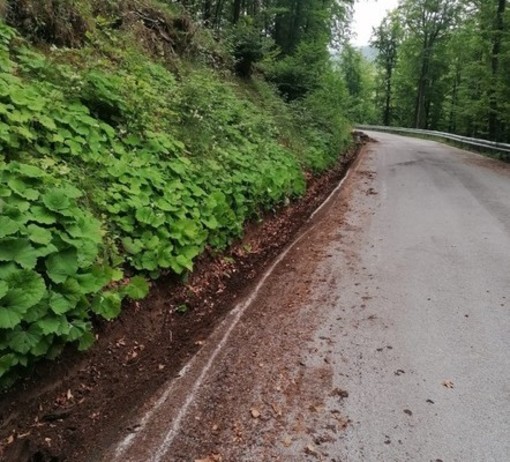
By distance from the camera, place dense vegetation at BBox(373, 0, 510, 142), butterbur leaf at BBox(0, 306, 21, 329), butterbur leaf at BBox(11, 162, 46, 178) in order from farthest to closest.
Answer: dense vegetation at BBox(373, 0, 510, 142)
butterbur leaf at BBox(11, 162, 46, 178)
butterbur leaf at BBox(0, 306, 21, 329)

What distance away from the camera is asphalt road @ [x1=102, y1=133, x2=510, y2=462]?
2527mm

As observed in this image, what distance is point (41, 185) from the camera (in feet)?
10.9

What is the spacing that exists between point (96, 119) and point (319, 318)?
135 inches

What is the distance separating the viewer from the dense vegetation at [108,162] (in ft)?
9.11

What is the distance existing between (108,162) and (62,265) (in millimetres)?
1785

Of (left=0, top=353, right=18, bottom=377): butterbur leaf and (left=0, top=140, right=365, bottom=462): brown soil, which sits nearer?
(left=0, top=353, right=18, bottom=377): butterbur leaf

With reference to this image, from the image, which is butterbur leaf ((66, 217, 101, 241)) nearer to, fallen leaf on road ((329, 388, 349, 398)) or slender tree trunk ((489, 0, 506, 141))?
fallen leaf on road ((329, 388, 349, 398))

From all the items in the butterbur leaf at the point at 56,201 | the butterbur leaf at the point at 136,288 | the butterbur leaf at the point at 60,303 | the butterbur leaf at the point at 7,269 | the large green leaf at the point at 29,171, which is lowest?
the butterbur leaf at the point at 136,288

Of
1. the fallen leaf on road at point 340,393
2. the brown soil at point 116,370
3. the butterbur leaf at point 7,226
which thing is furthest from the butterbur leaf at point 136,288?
the fallen leaf on road at point 340,393

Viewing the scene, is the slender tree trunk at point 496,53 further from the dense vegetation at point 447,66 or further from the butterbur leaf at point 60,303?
the butterbur leaf at point 60,303

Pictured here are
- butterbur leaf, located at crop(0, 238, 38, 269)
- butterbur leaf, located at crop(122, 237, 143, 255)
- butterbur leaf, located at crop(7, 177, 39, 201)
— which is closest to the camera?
butterbur leaf, located at crop(0, 238, 38, 269)

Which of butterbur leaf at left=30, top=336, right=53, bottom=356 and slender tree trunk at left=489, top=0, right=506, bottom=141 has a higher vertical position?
slender tree trunk at left=489, top=0, right=506, bottom=141

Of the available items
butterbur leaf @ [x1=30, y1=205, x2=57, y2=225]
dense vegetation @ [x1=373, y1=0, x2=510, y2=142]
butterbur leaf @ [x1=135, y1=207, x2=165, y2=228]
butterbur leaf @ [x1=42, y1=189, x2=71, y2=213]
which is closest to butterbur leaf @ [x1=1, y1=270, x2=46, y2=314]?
butterbur leaf @ [x1=30, y1=205, x2=57, y2=225]

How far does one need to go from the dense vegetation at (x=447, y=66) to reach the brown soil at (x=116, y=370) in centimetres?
1641
